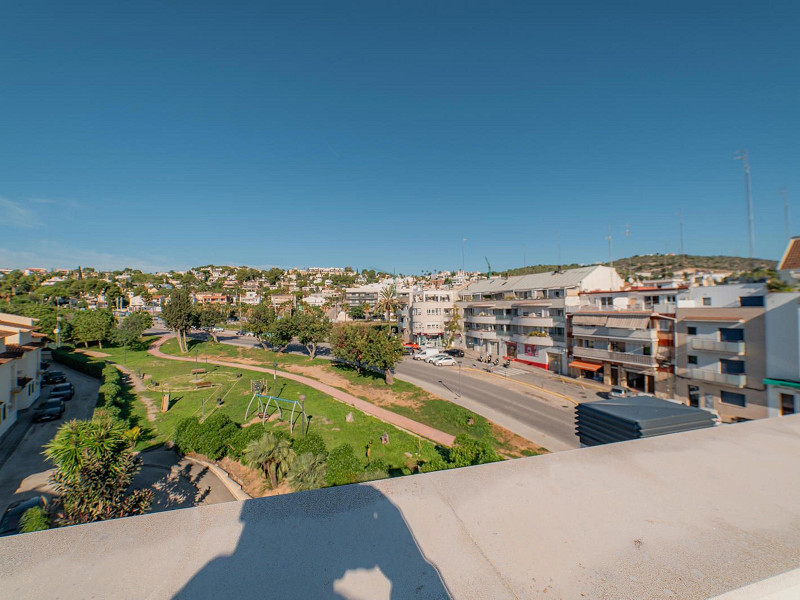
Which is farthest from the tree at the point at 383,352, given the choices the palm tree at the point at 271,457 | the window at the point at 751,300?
the window at the point at 751,300

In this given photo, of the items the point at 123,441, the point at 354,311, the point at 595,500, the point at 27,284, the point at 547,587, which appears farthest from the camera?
the point at 27,284

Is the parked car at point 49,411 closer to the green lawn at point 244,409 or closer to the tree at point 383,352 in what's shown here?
the green lawn at point 244,409

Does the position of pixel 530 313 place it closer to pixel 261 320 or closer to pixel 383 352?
pixel 383 352

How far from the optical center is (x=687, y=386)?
22.8m

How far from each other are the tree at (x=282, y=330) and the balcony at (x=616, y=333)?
30.6m

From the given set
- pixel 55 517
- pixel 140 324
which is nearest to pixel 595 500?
pixel 55 517

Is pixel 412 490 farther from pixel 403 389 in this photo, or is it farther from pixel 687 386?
pixel 687 386

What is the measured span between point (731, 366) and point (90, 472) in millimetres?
30451

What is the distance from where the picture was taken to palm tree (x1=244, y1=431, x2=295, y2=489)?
45.9ft

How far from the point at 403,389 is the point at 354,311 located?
59.2m

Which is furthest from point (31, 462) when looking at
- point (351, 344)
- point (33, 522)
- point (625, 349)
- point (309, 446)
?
point (625, 349)

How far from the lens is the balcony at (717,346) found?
62.8 ft

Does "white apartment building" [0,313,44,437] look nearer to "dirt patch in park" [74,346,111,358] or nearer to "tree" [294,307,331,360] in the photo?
"dirt patch in park" [74,346,111,358]

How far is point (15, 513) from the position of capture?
11.4 m
